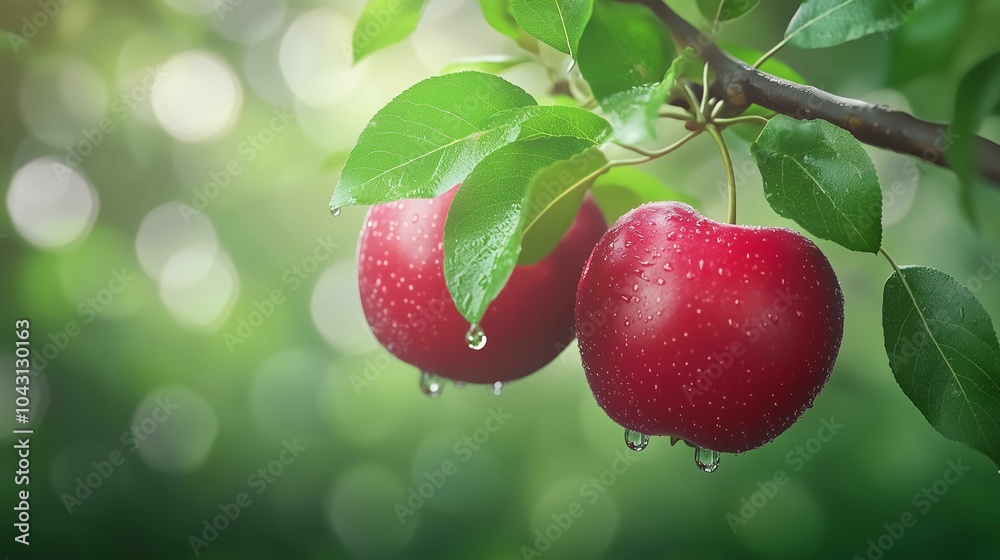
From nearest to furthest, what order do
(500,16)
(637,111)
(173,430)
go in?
1. (637,111)
2. (500,16)
3. (173,430)

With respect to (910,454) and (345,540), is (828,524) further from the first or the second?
(345,540)

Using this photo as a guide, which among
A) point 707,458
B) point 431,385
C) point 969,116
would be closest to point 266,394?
point 431,385

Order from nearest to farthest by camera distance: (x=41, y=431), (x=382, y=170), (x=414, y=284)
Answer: (x=382, y=170), (x=414, y=284), (x=41, y=431)

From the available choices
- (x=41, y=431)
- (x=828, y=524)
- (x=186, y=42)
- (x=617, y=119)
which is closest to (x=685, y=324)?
(x=617, y=119)

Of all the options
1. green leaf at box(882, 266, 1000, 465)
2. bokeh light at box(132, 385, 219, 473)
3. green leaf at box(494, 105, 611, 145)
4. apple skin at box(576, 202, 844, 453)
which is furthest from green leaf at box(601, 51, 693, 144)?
bokeh light at box(132, 385, 219, 473)

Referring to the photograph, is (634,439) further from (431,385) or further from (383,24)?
(383,24)

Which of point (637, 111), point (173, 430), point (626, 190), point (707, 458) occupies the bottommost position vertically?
point (173, 430)
